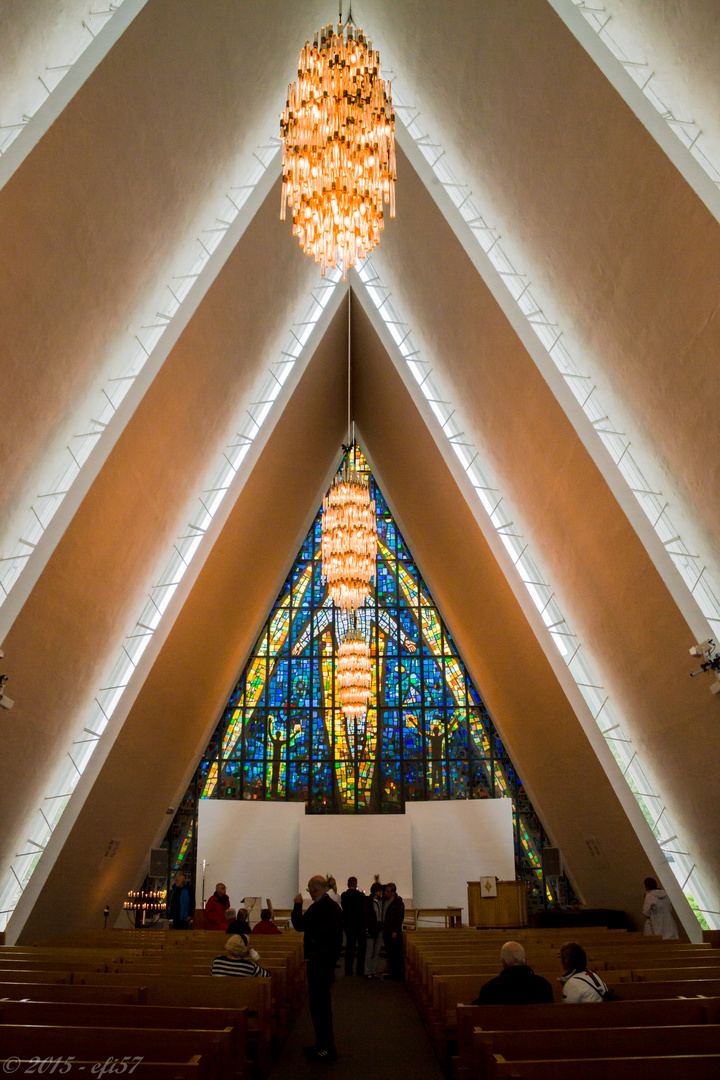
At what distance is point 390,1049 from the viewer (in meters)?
7.07

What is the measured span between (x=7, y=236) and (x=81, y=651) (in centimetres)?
575

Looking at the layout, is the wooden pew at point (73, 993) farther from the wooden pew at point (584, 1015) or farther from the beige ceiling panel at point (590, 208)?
the beige ceiling panel at point (590, 208)

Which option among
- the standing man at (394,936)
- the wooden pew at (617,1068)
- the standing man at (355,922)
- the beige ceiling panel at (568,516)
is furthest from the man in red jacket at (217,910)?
the wooden pew at (617,1068)

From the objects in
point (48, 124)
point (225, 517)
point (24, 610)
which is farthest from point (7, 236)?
point (225, 517)

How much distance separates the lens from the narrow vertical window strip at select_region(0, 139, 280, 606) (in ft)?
31.0

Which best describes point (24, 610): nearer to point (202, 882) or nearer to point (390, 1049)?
point (390, 1049)

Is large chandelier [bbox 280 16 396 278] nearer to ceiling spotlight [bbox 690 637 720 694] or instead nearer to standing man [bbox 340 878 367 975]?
ceiling spotlight [bbox 690 637 720 694]

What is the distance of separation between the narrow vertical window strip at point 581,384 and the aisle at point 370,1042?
187 inches

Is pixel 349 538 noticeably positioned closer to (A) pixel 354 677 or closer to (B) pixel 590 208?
(A) pixel 354 677

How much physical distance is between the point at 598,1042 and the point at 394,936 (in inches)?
361

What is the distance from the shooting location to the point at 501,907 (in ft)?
49.2

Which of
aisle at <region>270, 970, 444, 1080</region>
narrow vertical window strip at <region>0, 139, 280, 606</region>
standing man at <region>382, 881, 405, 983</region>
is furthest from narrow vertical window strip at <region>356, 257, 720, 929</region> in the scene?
aisle at <region>270, 970, 444, 1080</region>

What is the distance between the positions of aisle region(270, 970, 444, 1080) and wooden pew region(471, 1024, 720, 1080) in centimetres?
257

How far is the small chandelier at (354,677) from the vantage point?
1499cm
